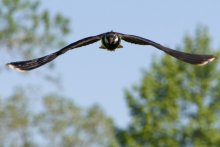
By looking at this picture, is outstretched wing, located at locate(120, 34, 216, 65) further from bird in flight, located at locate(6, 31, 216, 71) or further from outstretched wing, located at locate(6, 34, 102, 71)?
outstretched wing, located at locate(6, 34, 102, 71)

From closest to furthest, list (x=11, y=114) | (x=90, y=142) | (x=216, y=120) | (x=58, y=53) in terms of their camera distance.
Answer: (x=58, y=53)
(x=216, y=120)
(x=11, y=114)
(x=90, y=142)

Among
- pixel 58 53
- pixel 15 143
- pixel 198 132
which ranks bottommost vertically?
pixel 58 53

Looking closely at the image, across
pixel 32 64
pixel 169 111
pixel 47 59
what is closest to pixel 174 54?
pixel 47 59

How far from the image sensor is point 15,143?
44.3 metres

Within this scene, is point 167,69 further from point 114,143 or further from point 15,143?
point 15,143

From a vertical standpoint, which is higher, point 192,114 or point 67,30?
point 67,30

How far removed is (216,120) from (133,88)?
272 cm

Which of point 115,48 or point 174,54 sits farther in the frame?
point 174,54

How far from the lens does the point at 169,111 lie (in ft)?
115

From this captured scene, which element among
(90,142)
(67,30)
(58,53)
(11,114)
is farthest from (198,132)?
(58,53)

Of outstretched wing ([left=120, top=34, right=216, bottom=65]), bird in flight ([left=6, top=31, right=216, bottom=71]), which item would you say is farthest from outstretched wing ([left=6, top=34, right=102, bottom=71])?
outstretched wing ([left=120, top=34, right=216, bottom=65])

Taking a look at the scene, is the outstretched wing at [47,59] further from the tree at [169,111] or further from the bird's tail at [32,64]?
the tree at [169,111]

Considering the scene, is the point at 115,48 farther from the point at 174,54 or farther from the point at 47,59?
the point at 47,59

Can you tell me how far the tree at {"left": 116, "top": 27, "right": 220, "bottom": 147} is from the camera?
34750mm
